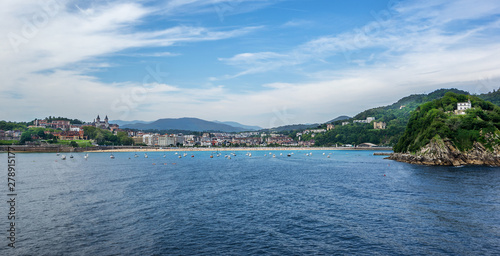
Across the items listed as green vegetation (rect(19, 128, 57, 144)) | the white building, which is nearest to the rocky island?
the white building

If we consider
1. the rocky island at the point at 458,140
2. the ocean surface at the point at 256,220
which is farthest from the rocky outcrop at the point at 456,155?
the ocean surface at the point at 256,220

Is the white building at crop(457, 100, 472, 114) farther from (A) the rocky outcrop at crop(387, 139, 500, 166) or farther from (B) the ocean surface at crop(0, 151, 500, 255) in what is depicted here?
(B) the ocean surface at crop(0, 151, 500, 255)

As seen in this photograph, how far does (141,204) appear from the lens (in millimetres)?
33656

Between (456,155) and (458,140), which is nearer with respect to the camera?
(456,155)

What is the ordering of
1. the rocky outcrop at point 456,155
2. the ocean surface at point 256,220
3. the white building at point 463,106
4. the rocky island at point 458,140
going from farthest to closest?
the white building at point 463,106 < the rocky island at point 458,140 < the rocky outcrop at point 456,155 < the ocean surface at point 256,220

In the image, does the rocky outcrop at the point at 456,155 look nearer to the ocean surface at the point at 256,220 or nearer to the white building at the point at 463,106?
the white building at the point at 463,106

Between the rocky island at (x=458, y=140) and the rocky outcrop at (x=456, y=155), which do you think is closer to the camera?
the rocky outcrop at (x=456, y=155)

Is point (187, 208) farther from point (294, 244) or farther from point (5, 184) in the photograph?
point (5, 184)

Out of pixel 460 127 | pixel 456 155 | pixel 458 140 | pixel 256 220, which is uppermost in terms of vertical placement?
pixel 460 127

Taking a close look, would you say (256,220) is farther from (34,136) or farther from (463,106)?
(34,136)

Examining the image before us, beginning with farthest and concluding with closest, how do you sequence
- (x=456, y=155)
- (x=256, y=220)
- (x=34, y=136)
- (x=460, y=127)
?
(x=34, y=136)
(x=460, y=127)
(x=456, y=155)
(x=256, y=220)

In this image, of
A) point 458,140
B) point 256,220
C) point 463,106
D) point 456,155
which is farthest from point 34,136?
point 463,106

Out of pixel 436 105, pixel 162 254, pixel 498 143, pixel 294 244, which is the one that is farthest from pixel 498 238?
pixel 436 105

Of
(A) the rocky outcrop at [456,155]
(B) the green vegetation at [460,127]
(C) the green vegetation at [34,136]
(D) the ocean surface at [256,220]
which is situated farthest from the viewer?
(C) the green vegetation at [34,136]
